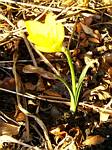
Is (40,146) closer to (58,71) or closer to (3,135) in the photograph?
(3,135)

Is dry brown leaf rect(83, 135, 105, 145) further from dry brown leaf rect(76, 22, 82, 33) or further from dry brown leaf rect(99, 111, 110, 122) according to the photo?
dry brown leaf rect(76, 22, 82, 33)

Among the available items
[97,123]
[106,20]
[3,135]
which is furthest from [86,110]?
[106,20]

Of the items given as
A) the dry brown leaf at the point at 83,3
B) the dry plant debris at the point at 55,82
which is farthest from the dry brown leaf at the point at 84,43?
the dry brown leaf at the point at 83,3

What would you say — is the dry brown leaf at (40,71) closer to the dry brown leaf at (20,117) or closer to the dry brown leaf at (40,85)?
the dry brown leaf at (40,85)

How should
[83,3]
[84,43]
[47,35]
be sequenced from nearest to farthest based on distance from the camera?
[47,35] → [84,43] → [83,3]

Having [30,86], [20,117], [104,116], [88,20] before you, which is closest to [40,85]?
[30,86]

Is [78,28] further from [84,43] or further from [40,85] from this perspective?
[40,85]

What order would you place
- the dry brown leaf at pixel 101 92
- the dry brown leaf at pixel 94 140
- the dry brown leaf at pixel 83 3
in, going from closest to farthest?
the dry brown leaf at pixel 94 140, the dry brown leaf at pixel 101 92, the dry brown leaf at pixel 83 3
